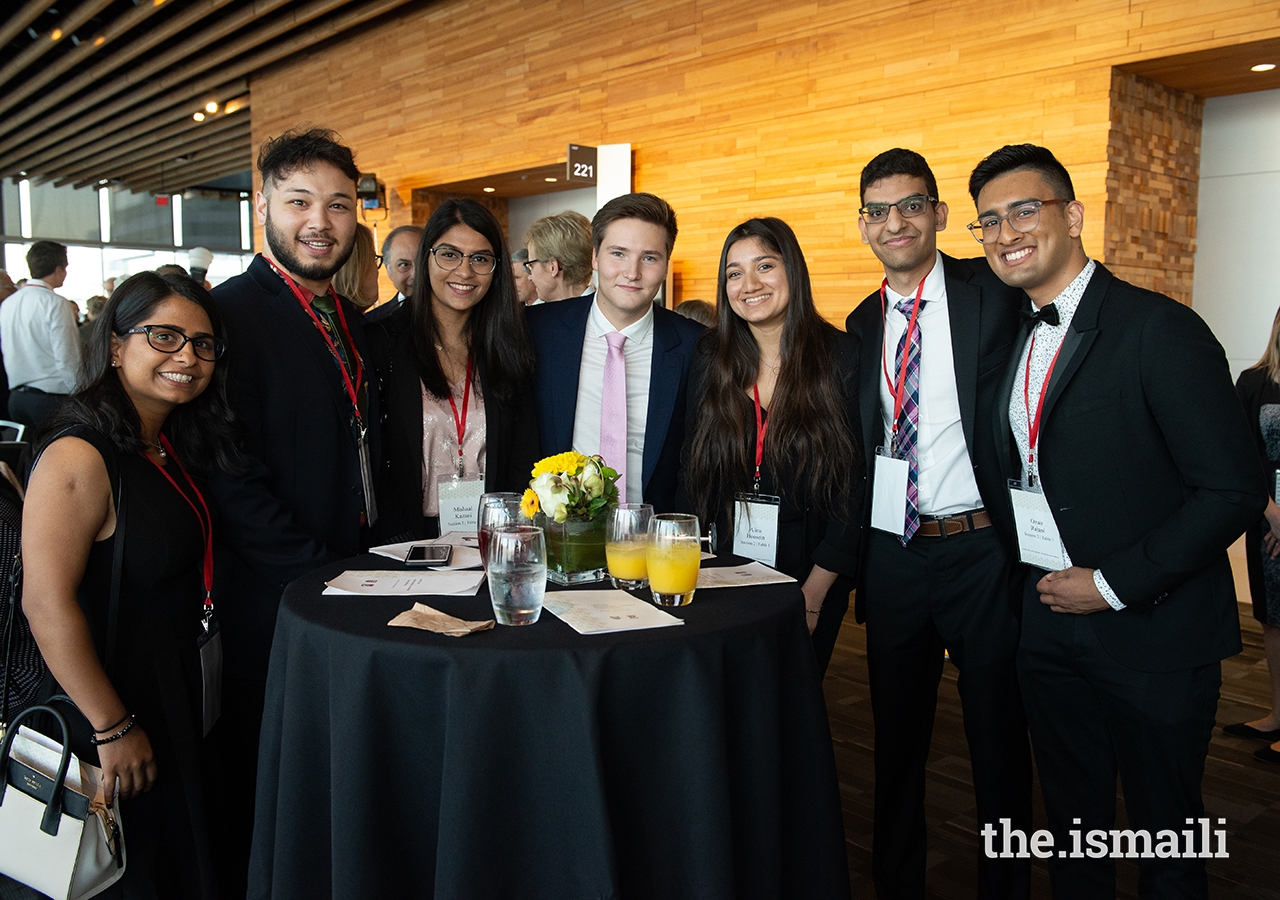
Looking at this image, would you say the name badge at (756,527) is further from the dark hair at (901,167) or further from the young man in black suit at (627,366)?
the dark hair at (901,167)

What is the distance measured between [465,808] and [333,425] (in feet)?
3.86

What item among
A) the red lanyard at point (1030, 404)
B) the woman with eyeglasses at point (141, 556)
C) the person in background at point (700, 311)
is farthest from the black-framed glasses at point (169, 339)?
the person in background at point (700, 311)

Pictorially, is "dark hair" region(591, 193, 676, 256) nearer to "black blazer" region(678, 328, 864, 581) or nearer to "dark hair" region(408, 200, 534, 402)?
"dark hair" region(408, 200, 534, 402)

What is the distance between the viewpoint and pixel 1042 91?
17.9 feet

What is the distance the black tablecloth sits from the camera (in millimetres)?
1482

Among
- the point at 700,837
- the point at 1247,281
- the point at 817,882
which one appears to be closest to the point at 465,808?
the point at 700,837

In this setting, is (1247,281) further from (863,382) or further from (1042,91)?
(863,382)

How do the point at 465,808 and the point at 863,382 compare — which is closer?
the point at 465,808

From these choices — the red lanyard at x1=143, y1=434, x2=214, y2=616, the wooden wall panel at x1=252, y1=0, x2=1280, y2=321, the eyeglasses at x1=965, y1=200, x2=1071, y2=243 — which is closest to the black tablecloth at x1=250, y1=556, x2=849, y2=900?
the red lanyard at x1=143, y1=434, x2=214, y2=616

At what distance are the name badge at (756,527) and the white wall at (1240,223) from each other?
4.64 metres

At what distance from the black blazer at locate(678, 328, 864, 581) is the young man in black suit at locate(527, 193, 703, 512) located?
11.6 inches

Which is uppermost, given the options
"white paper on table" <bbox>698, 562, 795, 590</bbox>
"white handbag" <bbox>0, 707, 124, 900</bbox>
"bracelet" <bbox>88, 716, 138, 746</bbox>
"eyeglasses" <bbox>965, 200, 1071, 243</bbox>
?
"eyeglasses" <bbox>965, 200, 1071, 243</bbox>

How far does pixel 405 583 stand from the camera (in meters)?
1.89

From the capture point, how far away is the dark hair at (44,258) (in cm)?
656
